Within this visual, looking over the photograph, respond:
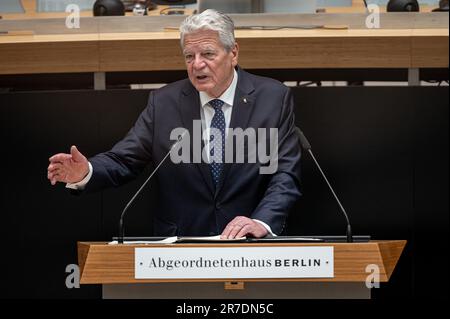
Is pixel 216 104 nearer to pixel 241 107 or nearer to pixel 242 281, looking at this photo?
pixel 241 107

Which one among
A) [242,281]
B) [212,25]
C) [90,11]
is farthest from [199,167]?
[90,11]

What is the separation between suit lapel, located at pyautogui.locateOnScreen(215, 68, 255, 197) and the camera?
341 cm

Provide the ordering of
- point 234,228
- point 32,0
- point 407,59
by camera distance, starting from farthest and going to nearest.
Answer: point 32,0 < point 407,59 < point 234,228

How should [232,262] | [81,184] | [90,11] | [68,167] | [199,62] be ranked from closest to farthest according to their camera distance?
1. [232,262]
2. [68,167]
3. [81,184]
4. [199,62]
5. [90,11]

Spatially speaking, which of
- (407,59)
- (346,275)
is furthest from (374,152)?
(346,275)

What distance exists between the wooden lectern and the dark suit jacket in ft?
2.48

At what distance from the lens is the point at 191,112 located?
349 centimetres

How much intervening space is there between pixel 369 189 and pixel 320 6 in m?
1.27

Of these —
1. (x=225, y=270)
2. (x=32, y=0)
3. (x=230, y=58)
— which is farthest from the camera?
(x=32, y=0)

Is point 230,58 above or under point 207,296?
above

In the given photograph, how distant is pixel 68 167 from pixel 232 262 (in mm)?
779

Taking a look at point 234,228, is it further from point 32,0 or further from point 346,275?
point 32,0

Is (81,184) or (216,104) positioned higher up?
(216,104)

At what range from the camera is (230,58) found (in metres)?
3.47
